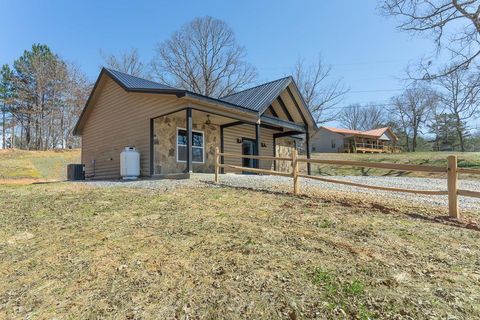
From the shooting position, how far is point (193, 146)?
1195cm

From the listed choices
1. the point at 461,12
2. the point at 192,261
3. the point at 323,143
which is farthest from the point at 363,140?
the point at 192,261

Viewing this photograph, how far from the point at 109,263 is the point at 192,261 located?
855 millimetres

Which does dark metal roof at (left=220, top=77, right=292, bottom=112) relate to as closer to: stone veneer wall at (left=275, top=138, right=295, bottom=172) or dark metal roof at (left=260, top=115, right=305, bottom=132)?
dark metal roof at (left=260, top=115, right=305, bottom=132)

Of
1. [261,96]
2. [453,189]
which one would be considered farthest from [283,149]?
[453,189]

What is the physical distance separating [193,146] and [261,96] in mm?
3956

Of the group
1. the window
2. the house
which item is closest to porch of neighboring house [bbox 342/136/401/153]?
the house

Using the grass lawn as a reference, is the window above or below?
above

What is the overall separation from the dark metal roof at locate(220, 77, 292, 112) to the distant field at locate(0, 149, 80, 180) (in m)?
12.0

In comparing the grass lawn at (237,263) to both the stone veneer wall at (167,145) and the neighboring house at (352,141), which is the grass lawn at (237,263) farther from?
the neighboring house at (352,141)

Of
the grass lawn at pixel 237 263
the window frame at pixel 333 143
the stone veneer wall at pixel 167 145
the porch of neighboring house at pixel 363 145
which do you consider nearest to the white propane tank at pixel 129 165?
the stone veneer wall at pixel 167 145

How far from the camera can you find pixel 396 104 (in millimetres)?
49469

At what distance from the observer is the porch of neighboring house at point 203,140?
34.6 ft

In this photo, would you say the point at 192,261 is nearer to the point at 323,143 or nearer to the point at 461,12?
the point at 461,12

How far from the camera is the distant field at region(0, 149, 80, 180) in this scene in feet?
52.7
